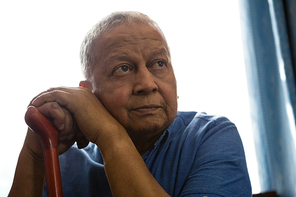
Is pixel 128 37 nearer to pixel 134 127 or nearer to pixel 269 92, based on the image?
pixel 134 127

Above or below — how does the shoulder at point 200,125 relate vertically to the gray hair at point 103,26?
below

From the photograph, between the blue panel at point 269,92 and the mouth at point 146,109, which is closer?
the mouth at point 146,109

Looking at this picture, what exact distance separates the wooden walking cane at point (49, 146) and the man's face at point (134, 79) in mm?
245

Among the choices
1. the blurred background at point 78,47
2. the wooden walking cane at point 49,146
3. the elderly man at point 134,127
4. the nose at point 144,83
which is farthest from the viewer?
the blurred background at point 78,47

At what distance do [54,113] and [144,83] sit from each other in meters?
0.30

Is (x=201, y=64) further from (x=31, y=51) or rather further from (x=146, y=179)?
(x=146, y=179)

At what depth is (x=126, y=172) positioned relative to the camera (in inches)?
26.7

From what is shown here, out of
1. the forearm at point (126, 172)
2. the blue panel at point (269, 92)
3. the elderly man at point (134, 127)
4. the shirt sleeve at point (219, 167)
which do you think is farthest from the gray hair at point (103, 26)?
the blue panel at point (269, 92)

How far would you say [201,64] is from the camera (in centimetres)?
201

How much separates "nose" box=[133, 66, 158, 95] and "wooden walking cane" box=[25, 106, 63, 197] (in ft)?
0.97

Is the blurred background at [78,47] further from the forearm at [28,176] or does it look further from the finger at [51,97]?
the finger at [51,97]

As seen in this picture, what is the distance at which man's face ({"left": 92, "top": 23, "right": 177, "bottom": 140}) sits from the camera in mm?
853

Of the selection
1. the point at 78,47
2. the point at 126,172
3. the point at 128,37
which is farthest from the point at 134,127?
the point at 78,47

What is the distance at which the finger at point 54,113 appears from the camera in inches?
28.8
